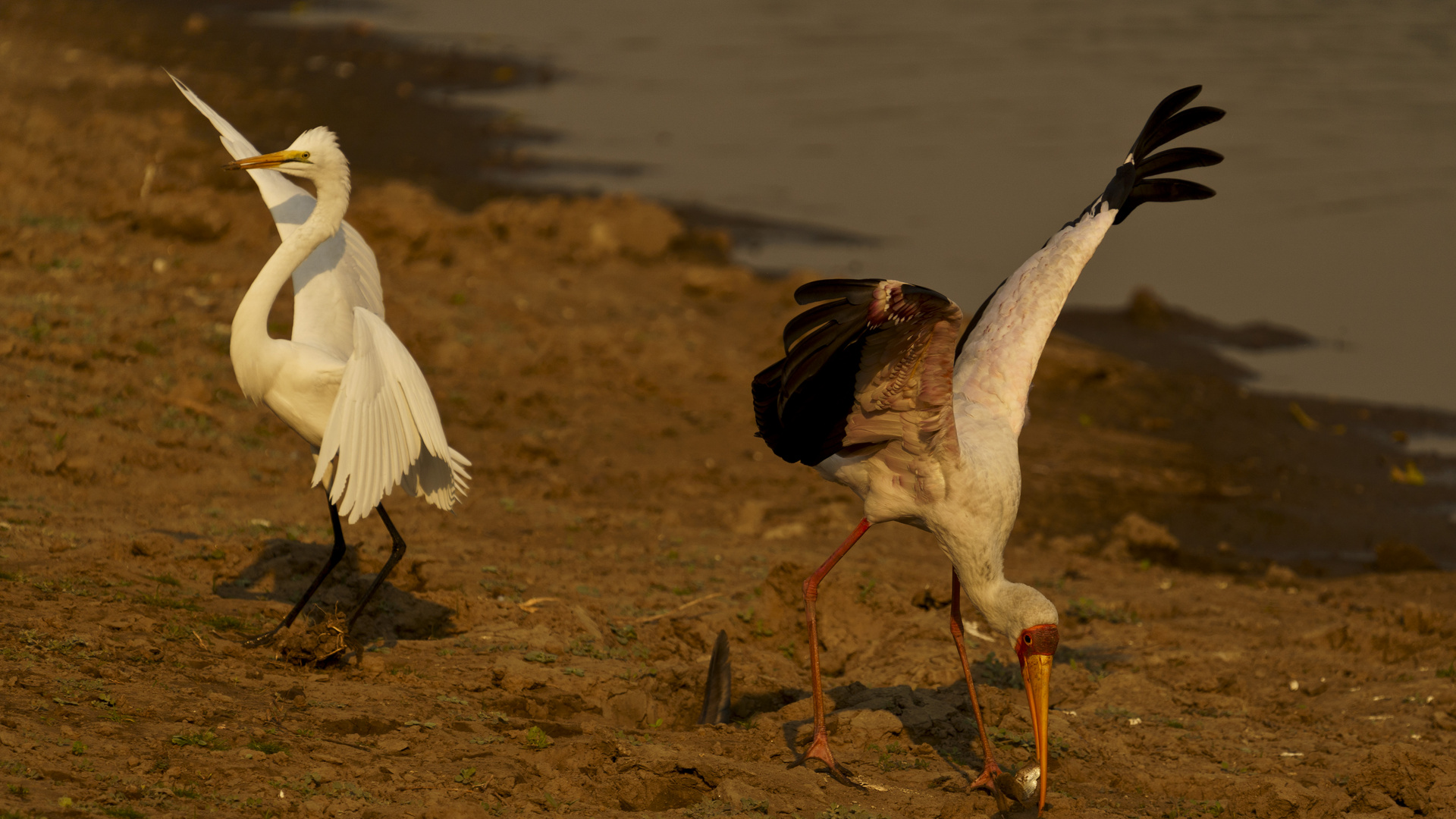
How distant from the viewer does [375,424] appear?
532 centimetres

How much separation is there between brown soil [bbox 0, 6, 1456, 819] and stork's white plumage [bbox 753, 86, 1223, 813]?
616 millimetres

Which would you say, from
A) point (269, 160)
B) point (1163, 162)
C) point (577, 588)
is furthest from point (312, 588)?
point (1163, 162)

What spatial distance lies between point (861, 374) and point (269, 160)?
2886 millimetres

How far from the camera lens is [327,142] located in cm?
620

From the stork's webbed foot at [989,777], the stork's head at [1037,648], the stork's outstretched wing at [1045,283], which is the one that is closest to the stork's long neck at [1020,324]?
the stork's outstretched wing at [1045,283]

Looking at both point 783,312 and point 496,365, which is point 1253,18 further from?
point 496,365

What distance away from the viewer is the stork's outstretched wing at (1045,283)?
19.1 feet

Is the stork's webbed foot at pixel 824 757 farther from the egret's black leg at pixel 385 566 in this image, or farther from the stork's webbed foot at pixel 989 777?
the egret's black leg at pixel 385 566

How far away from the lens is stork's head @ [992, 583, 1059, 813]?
194 inches

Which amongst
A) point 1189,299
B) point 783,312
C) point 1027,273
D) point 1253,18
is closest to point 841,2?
point 1253,18

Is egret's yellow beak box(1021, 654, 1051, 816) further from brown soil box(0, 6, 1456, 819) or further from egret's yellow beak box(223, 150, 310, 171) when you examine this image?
egret's yellow beak box(223, 150, 310, 171)

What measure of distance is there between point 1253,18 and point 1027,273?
28576 millimetres

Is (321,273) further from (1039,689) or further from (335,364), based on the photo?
(1039,689)

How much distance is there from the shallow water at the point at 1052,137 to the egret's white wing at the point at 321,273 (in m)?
8.21
